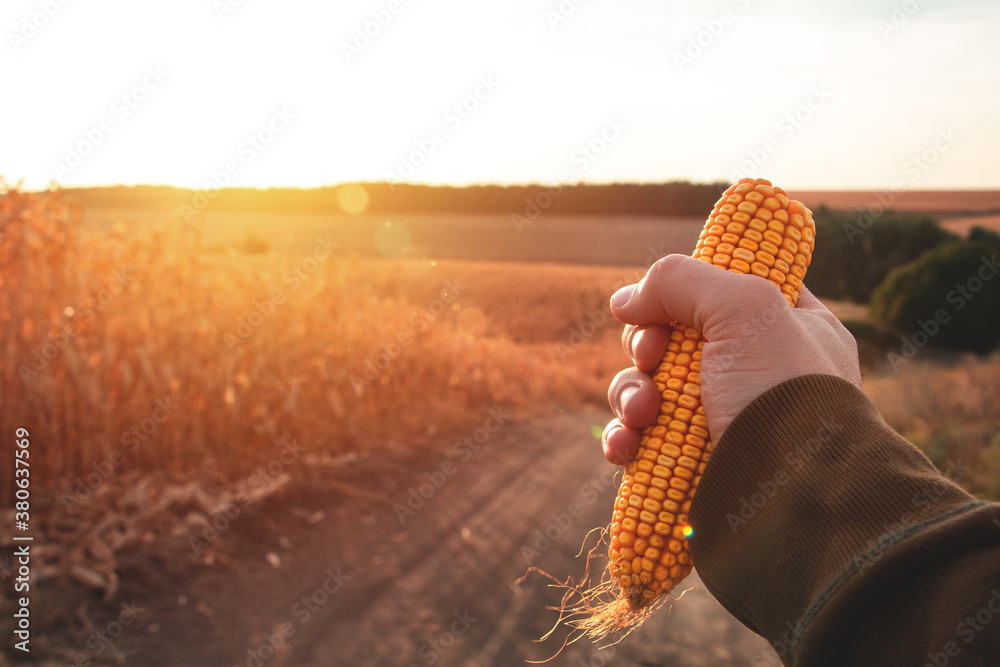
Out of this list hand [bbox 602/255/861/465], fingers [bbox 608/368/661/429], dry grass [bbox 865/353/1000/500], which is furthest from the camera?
dry grass [bbox 865/353/1000/500]

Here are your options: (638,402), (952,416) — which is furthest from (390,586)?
(952,416)

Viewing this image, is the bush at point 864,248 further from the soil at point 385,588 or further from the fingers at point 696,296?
the fingers at point 696,296

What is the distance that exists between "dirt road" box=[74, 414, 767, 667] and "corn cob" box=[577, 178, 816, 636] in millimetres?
1775

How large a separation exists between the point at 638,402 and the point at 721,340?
12.6 inches

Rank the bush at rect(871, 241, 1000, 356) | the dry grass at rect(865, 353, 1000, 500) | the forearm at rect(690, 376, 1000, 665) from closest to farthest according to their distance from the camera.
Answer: the forearm at rect(690, 376, 1000, 665)
the dry grass at rect(865, 353, 1000, 500)
the bush at rect(871, 241, 1000, 356)

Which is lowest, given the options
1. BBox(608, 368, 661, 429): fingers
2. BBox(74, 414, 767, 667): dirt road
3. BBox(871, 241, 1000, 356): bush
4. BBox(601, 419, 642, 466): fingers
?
BBox(871, 241, 1000, 356): bush

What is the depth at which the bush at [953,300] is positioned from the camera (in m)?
13.9

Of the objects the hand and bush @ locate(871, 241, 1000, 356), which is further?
bush @ locate(871, 241, 1000, 356)

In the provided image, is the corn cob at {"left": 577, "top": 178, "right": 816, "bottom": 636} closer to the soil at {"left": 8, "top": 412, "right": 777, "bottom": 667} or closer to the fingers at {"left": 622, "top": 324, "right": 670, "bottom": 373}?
the fingers at {"left": 622, "top": 324, "right": 670, "bottom": 373}

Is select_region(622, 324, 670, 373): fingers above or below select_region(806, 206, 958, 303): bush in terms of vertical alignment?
above

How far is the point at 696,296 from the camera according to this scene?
1.69 m

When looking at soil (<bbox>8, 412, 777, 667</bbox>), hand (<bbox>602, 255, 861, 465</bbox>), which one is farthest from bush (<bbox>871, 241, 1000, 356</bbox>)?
hand (<bbox>602, 255, 861, 465</bbox>)

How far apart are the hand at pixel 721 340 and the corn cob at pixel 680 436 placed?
0.05 m

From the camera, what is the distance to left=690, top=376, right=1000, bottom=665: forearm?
1.09 meters
